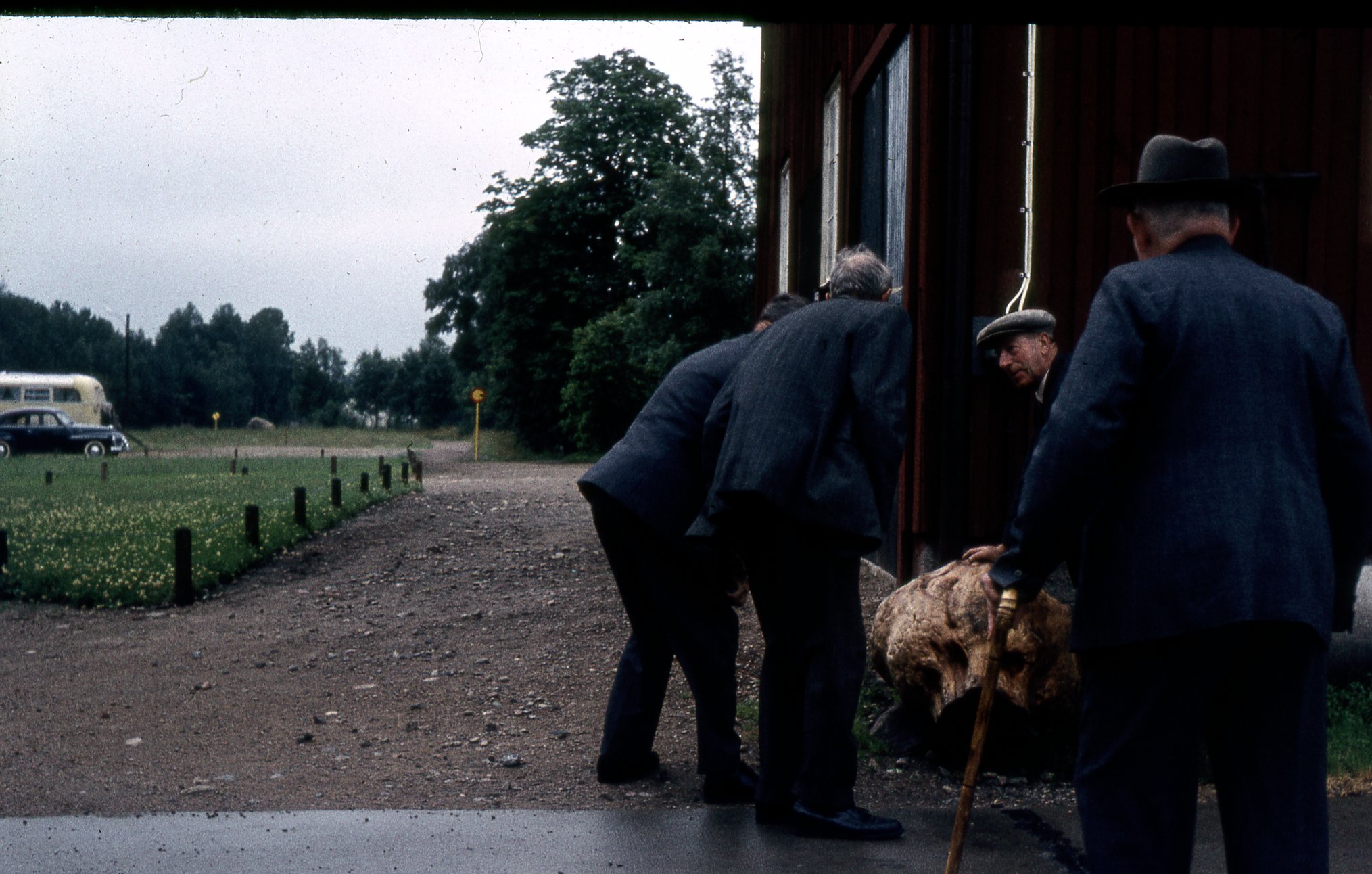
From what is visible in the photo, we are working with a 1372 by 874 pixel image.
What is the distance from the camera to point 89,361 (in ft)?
200

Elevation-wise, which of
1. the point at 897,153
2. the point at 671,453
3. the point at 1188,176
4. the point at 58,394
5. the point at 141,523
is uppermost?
the point at 897,153

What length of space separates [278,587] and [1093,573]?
905 centimetres

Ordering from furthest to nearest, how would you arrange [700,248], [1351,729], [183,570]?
[700,248]
[183,570]
[1351,729]

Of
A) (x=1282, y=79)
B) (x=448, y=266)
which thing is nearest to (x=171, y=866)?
(x=1282, y=79)

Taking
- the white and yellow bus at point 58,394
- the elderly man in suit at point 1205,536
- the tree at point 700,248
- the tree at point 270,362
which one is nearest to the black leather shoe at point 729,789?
the elderly man in suit at point 1205,536

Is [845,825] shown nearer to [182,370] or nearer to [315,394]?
[182,370]

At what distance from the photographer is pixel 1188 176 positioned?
2.98m

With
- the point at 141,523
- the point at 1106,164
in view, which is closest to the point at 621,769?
the point at 1106,164

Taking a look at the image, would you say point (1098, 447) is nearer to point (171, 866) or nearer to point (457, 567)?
point (171, 866)

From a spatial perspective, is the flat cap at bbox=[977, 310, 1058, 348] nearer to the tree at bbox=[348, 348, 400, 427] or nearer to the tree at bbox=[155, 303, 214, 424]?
the tree at bbox=[155, 303, 214, 424]

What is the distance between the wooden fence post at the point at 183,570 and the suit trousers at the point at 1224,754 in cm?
870

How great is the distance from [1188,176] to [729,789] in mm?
2796

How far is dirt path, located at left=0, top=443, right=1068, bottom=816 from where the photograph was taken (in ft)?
16.7

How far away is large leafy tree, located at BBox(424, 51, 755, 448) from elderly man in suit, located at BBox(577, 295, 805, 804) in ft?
103
